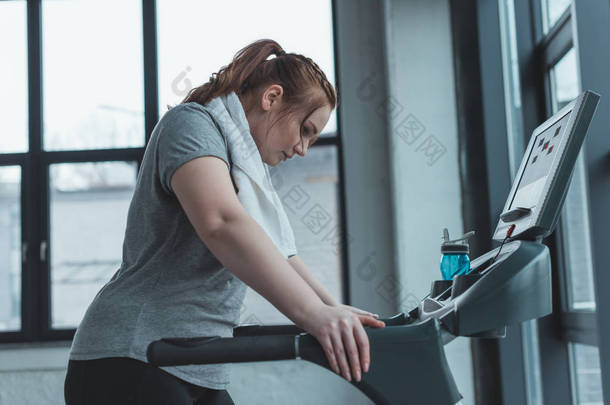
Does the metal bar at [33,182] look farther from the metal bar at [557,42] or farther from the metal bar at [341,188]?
the metal bar at [557,42]

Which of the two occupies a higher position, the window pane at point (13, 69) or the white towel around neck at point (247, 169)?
the window pane at point (13, 69)

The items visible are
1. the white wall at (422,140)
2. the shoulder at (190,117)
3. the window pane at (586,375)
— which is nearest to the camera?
the shoulder at (190,117)

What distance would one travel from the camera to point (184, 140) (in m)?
0.93

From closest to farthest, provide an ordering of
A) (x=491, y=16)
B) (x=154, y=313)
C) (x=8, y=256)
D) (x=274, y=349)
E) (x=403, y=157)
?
(x=274, y=349) < (x=154, y=313) < (x=491, y=16) < (x=403, y=157) < (x=8, y=256)

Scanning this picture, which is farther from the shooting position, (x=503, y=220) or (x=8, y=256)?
(x=8, y=256)

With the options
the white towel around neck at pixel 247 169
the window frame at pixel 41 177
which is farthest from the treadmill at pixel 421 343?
the window frame at pixel 41 177

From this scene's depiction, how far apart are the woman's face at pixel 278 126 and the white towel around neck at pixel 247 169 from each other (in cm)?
4

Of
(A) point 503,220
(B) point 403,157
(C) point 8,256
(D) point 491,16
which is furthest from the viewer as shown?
(C) point 8,256

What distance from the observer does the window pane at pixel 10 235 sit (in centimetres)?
367

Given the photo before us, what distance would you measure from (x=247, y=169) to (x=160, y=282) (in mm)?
211

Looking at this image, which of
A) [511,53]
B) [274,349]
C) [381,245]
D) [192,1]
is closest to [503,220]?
[274,349]

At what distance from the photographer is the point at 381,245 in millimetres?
3416

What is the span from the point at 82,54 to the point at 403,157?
1.92 metres

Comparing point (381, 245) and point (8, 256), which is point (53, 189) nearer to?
point (8, 256)
